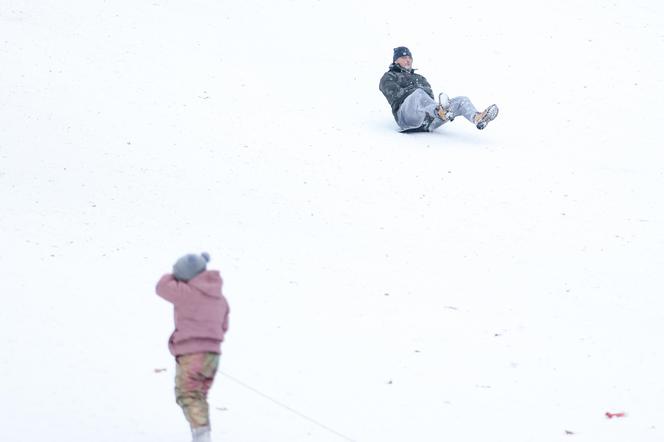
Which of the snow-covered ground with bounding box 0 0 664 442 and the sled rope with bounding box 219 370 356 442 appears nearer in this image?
the sled rope with bounding box 219 370 356 442

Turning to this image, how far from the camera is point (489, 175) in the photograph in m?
9.96

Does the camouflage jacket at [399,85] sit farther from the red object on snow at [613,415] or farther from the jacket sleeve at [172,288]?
the jacket sleeve at [172,288]

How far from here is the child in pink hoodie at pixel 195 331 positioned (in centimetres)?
512

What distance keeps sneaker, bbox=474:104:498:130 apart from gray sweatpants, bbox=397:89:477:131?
0.30 feet

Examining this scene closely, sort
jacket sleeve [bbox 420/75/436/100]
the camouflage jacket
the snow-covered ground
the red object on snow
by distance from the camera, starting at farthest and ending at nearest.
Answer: jacket sleeve [bbox 420/75/436/100]
the camouflage jacket
the snow-covered ground
the red object on snow

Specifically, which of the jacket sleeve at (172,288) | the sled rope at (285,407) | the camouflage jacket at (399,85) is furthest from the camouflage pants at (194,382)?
the camouflage jacket at (399,85)

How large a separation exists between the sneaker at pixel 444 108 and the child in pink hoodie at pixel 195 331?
633cm

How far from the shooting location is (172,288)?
5.13 meters

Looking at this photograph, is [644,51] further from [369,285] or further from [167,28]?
[369,285]

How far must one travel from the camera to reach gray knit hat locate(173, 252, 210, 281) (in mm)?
5121

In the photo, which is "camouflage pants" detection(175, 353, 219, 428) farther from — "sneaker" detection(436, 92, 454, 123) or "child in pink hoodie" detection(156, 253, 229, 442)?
"sneaker" detection(436, 92, 454, 123)

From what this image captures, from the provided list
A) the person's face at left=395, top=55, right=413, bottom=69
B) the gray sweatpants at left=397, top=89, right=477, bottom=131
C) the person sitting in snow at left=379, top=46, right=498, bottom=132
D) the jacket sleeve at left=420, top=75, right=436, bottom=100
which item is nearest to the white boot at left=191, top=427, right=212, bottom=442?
the person sitting in snow at left=379, top=46, right=498, bottom=132

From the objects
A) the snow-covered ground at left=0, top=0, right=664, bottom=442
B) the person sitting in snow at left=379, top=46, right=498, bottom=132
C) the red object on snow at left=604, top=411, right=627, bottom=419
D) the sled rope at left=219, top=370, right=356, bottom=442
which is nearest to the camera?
the sled rope at left=219, top=370, right=356, bottom=442

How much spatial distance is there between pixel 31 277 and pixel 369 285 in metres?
2.61
